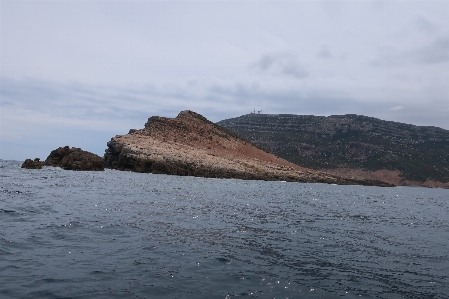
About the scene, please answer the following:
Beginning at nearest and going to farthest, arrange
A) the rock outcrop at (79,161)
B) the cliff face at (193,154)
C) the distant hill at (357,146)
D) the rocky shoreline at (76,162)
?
the rocky shoreline at (76,162), the rock outcrop at (79,161), the cliff face at (193,154), the distant hill at (357,146)

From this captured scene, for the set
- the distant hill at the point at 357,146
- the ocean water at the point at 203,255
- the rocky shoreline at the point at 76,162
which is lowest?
the ocean water at the point at 203,255

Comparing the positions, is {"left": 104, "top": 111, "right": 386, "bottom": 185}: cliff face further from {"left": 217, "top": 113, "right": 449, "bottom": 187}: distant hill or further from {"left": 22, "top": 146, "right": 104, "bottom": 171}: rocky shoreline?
{"left": 217, "top": 113, "right": 449, "bottom": 187}: distant hill

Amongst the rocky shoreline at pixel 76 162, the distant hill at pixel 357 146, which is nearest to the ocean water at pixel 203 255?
the rocky shoreline at pixel 76 162

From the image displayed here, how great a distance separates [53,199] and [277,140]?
154m

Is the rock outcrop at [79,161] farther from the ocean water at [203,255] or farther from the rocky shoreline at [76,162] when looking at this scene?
the ocean water at [203,255]

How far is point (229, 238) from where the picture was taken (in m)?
14.5

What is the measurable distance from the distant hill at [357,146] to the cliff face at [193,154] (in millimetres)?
47402

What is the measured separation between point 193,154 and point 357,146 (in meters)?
115

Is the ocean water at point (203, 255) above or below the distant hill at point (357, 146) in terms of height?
below

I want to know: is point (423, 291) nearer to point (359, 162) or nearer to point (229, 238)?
point (229, 238)

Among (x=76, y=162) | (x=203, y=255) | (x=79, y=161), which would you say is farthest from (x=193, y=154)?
(x=203, y=255)

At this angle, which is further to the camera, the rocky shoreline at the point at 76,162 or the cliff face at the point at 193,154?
the cliff face at the point at 193,154

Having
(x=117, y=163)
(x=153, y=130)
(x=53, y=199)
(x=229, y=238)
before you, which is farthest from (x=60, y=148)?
(x=229, y=238)

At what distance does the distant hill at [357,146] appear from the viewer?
146625 millimetres
